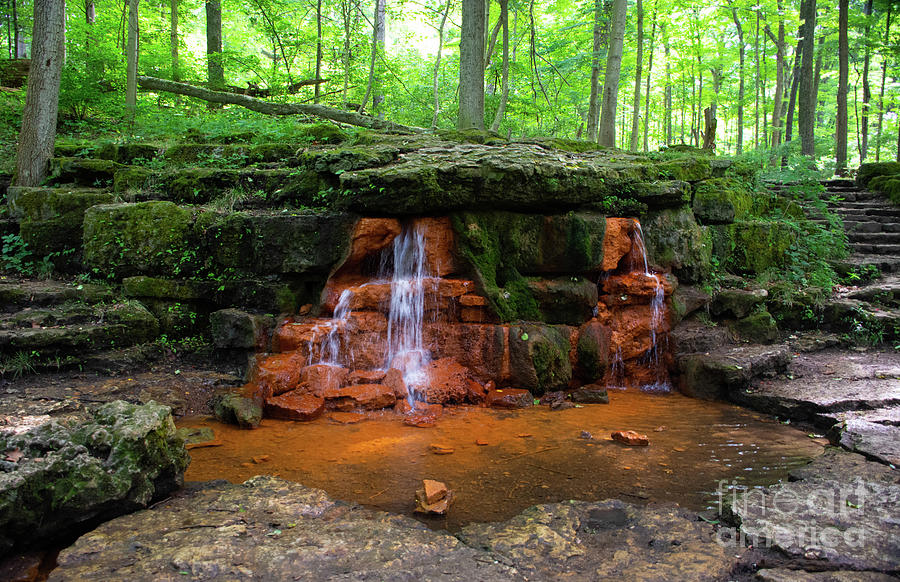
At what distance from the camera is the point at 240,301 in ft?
24.3

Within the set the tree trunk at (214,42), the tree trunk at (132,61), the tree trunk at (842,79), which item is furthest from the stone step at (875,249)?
the tree trunk at (214,42)

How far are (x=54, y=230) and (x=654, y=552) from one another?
8.89 meters

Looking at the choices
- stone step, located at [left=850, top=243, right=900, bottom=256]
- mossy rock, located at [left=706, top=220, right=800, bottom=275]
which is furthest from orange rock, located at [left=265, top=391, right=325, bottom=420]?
stone step, located at [left=850, top=243, right=900, bottom=256]

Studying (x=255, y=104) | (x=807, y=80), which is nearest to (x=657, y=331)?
(x=255, y=104)

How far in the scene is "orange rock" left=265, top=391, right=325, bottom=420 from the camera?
5.86 metres

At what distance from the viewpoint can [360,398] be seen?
6270mm

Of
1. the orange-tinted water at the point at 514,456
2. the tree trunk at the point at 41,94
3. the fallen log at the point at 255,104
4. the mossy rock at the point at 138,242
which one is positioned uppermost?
the fallen log at the point at 255,104

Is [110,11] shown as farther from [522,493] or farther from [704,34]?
[704,34]

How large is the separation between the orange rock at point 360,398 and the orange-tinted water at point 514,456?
0.24 metres

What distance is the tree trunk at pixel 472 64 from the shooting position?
34.9 feet

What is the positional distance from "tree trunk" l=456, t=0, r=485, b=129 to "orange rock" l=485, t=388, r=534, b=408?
6387mm

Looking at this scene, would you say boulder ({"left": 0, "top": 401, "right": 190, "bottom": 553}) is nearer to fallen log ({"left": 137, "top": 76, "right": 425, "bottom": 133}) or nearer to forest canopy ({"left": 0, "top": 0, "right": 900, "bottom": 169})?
forest canopy ({"left": 0, "top": 0, "right": 900, "bottom": 169})

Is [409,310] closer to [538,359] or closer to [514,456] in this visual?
[538,359]

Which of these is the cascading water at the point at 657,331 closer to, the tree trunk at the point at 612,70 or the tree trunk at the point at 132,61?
the tree trunk at the point at 612,70
